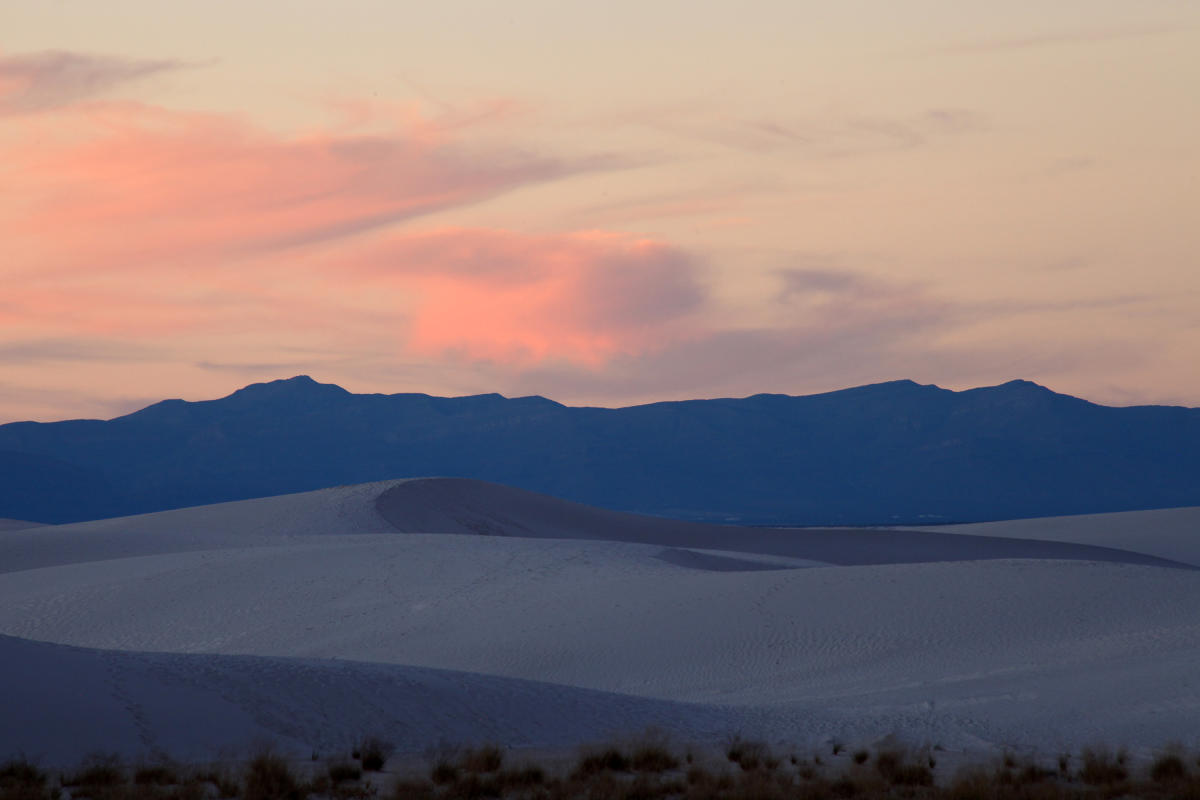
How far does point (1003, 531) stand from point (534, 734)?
56772 mm

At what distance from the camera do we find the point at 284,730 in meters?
12.4

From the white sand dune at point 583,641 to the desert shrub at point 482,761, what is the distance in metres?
1.29

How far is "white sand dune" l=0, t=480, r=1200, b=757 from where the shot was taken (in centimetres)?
1334

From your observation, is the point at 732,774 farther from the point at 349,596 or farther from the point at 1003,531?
the point at 1003,531

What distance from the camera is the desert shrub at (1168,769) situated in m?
11.4

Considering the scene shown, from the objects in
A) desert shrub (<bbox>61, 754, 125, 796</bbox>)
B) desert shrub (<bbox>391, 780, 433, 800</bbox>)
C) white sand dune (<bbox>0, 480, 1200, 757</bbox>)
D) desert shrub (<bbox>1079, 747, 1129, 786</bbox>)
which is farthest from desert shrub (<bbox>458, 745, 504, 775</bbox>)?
desert shrub (<bbox>1079, 747, 1129, 786</bbox>)

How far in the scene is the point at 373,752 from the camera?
11703mm

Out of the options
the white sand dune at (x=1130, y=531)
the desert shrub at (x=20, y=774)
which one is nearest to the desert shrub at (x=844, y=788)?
the desert shrub at (x=20, y=774)

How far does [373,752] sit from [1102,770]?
6311mm

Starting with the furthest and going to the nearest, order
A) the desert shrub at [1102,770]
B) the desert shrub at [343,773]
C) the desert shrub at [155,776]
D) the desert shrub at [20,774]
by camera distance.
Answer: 1. the desert shrub at [1102,770]
2. the desert shrub at [343,773]
3. the desert shrub at [155,776]
4. the desert shrub at [20,774]

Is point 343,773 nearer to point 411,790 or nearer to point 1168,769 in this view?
point 411,790

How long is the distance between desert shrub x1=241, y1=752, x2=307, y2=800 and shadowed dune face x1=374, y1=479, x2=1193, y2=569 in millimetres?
38259

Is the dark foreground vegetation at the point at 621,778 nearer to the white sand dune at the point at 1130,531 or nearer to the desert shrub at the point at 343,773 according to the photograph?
the desert shrub at the point at 343,773

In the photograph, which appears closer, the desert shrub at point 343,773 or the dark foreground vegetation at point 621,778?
the dark foreground vegetation at point 621,778
